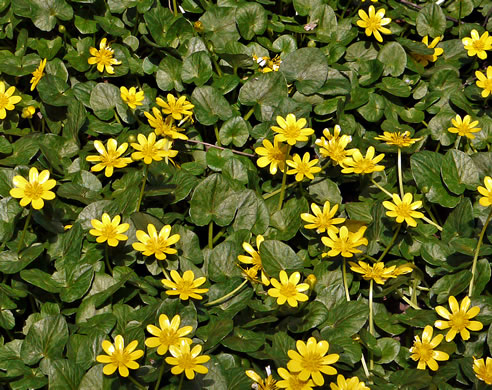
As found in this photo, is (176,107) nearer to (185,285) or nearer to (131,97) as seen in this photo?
(131,97)

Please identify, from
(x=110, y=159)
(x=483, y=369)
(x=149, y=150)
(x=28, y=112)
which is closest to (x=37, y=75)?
(x=28, y=112)

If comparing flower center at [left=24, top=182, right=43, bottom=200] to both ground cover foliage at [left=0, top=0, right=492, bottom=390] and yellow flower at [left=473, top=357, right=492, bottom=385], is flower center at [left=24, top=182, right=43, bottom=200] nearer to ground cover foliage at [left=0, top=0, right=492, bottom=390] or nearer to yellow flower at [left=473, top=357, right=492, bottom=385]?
ground cover foliage at [left=0, top=0, right=492, bottom=390]

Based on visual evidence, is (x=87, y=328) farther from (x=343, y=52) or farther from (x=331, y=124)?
(x=343, y=52)

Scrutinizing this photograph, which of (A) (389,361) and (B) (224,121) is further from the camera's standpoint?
(B) (224,121)

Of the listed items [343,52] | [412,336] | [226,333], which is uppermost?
[343,52]

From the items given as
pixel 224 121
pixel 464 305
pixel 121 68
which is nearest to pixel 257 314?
pixel 464 305

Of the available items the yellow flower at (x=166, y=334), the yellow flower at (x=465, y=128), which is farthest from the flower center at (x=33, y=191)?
the yellow flower at (x=465, y=128)

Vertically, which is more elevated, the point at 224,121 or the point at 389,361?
the point at 224,121

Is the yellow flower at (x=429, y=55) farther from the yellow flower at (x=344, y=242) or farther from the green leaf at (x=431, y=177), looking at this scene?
the yellow flower at (x=344, y=242)

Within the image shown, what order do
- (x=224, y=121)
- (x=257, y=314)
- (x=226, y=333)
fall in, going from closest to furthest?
1. (x=226, y=333)
2. (x=257, y=314)
3. (x=224, y=121)
